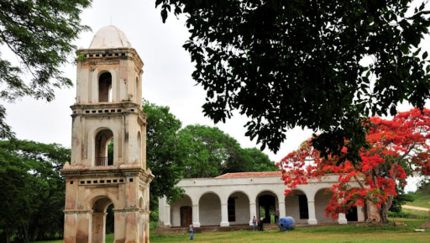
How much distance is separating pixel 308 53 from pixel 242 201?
29657 millimetres

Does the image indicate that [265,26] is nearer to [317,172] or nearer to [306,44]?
[306,44]

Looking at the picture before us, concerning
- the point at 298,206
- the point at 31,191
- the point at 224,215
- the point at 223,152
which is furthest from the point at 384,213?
the point at 223,152

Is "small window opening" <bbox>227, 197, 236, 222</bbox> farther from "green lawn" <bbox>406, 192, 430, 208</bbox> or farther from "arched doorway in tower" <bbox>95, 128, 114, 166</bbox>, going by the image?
"green lawn" <bbox>406, 192, 430, 208</bbox>

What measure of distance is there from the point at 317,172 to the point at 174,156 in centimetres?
743

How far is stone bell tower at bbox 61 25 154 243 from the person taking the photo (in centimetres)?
1716

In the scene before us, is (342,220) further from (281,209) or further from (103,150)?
(103,150)

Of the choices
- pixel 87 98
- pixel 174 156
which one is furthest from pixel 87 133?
pixel 174 156

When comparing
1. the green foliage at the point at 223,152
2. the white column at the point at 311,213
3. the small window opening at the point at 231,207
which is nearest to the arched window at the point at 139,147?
the white column at the point at 311,213

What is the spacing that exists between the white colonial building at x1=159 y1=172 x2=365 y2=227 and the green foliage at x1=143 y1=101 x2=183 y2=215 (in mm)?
6539

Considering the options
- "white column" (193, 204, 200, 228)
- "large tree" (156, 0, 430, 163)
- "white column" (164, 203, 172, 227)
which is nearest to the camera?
"large tree" (156, 0, 430, 163)

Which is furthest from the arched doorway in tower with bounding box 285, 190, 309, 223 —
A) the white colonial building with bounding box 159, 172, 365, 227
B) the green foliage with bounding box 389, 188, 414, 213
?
the green foliage with bounding box 389, 188, 414, 213

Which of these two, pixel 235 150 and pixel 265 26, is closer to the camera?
pixel 265 26

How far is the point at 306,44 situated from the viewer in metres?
6.55

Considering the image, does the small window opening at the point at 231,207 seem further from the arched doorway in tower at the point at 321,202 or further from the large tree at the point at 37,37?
the large tree at the point at 37,37
